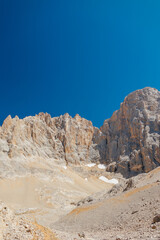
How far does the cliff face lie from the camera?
7650 centimetres

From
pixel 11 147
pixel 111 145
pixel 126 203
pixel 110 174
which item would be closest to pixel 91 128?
pixel 111 145

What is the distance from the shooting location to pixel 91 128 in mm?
121125

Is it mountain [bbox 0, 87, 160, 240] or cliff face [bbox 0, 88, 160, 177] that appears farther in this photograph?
cliff face [bbox 0, 88, 160, 177]

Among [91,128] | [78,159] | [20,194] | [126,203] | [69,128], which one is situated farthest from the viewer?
[91,128]

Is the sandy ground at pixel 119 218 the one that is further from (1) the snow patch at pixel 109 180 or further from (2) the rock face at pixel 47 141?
(1) the snow patch at pixel 109 180

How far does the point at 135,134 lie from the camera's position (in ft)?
317

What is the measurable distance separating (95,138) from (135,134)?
93.1ft

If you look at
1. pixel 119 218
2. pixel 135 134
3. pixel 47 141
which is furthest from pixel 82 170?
pixel 119 218

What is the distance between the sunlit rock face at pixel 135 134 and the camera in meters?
84.8

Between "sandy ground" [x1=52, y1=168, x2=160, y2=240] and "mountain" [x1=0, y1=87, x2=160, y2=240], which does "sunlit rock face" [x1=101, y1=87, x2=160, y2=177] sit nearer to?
"mountain" [x1=0, y1=87, x2=160, y2=240]

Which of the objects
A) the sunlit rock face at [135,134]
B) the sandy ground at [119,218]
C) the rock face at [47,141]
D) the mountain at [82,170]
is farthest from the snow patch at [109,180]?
the sandy ground at [119,218]

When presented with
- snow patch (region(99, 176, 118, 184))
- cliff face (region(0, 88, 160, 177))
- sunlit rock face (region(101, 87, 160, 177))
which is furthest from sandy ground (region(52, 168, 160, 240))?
sunlit rock face (region(101, 87, 160, 177))

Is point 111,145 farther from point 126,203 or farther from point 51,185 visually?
point 126,203

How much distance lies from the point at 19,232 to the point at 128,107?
4086 inches
